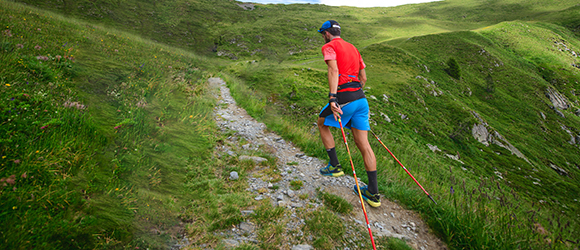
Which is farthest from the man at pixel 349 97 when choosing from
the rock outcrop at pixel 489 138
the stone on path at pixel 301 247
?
the rock outcrop at pixel 489 138

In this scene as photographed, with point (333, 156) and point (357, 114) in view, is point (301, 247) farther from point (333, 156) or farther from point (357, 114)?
point (357, 114)

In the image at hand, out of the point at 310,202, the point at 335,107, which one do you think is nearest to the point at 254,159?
the point at 310,202

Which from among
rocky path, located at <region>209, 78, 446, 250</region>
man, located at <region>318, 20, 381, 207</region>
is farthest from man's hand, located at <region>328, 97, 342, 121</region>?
rocky path, located at <region>209, 78, 446, 250</region>

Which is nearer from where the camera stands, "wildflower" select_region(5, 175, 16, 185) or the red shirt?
"wildflower" select_region(5, 175, 16, 185)

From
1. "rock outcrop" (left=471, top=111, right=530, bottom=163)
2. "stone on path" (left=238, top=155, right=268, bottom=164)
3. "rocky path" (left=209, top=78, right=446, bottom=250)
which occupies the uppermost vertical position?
"stone on path" (left=238, top=155, right=268, bottom=164)

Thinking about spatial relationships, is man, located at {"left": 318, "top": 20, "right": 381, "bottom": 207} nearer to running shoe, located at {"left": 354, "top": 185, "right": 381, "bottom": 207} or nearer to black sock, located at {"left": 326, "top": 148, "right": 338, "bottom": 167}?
running shoe, located at {"left": 354, "top": 185, "right": 381, "bottom": 207}

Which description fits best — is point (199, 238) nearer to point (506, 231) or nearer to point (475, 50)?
point (506, 231)

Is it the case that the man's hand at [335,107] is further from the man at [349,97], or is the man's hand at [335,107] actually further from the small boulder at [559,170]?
the small boulder at [559,170]

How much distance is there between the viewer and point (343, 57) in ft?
14.3

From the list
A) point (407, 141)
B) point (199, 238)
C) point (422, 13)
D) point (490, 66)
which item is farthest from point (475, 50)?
point (422, 13)

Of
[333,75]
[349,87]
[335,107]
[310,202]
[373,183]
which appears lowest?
[310,202]

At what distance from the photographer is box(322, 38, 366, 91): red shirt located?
430cm

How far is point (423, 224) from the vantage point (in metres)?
3.99

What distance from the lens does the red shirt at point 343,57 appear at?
430 centimetres
